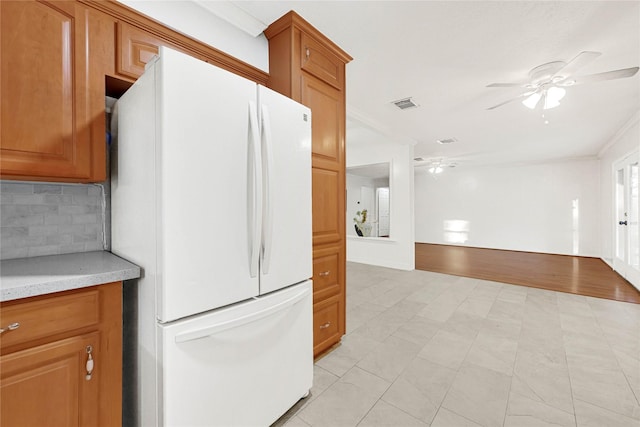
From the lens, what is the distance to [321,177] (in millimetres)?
2080

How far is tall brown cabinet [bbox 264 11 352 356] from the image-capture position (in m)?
1.93

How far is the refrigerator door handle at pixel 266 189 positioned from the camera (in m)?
1.28

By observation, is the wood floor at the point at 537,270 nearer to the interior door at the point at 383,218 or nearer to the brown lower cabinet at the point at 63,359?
the interior door at the point at 383,218

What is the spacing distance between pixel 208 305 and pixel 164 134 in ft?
2.32

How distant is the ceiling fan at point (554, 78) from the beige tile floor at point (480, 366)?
2.31 meters

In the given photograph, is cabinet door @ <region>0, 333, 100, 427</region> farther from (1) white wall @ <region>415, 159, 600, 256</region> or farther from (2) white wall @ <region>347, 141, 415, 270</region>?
(1) white wall @ <region>415, 159, 600, 256</region>

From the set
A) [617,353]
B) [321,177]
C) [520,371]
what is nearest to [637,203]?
[617,353]

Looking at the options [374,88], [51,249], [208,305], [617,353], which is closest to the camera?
[208,305]

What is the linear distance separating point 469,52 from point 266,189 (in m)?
2.23

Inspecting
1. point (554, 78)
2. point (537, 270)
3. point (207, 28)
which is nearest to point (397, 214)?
point (537, 270)

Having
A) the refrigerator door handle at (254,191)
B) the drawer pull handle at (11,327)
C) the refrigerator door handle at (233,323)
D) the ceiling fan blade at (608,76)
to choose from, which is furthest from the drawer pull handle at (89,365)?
the ceiling fan blade at (608,76)

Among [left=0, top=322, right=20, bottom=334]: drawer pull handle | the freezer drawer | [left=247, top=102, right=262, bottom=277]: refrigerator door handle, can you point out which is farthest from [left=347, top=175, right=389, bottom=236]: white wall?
[left=0, top=322, right=20, bottom=334]: drawer pull handle

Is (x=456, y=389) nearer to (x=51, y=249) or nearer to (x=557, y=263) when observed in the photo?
(x=51, y=249)

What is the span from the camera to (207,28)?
5.82 feet
